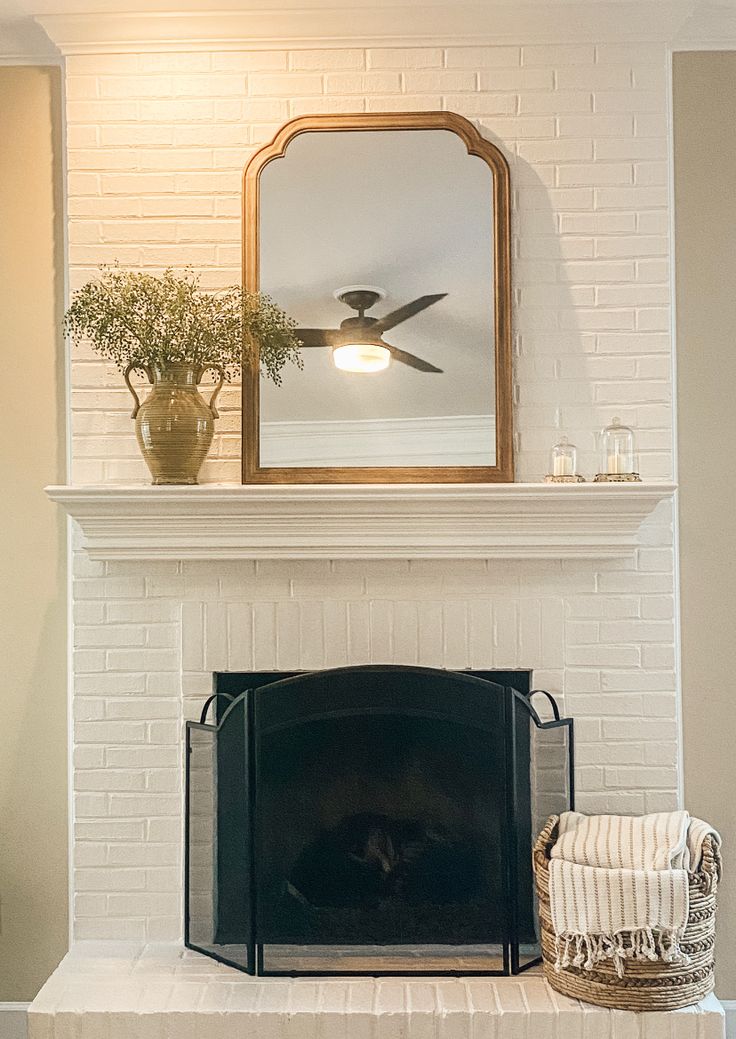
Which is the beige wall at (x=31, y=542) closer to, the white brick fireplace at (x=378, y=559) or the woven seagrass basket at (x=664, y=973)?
the white brick fireplace at (x=378, y=559)

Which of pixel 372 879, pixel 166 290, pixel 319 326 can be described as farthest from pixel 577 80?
pixel 372 879

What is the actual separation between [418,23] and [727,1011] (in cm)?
264

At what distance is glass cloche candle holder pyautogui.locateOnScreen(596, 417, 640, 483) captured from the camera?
8.10 feet

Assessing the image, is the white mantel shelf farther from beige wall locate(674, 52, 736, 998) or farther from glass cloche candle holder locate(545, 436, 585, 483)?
beige wall locate(674, 52, 736, 998)

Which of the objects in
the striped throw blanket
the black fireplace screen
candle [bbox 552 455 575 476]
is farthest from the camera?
candle [bbox 552 455 575 476]

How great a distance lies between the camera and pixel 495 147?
2572 mm

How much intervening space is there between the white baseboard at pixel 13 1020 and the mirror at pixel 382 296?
59.9 inches

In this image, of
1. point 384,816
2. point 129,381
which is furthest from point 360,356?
point 384,816

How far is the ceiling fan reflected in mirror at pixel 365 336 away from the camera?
100 inches

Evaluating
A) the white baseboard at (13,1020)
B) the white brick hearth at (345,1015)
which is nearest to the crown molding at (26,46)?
the white brick hearth at (345,1015)

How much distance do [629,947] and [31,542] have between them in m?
1.76

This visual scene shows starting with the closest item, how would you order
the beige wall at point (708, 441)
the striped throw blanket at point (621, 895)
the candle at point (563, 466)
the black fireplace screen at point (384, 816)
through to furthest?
the striped throw blanket at point (621, 895)
the black fireplace screen at point (384, 816)
the candle at point (563, 466)
the beige wall at point (708, 441)

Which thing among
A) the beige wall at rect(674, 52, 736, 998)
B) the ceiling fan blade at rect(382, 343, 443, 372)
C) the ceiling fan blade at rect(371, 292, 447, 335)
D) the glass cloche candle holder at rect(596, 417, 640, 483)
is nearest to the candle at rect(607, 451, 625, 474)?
the glass cloche candle holder at rect(596, 417, 640, 483)

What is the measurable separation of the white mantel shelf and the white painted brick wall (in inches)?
3.1
